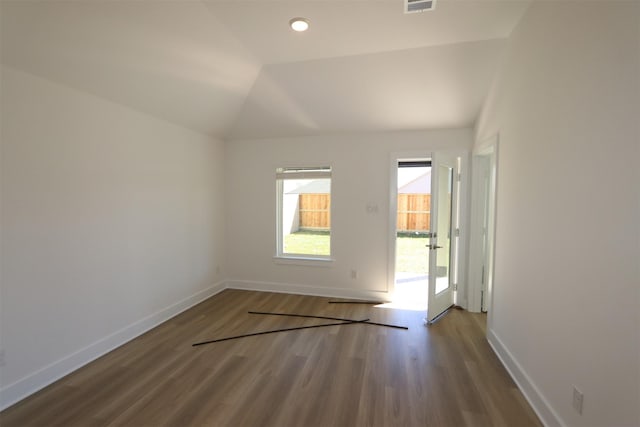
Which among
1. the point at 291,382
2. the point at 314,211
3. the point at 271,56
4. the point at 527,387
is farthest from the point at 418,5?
the point at 314,211

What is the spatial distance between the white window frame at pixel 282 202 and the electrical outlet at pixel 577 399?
2.96m

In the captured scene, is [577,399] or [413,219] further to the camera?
[413,219]

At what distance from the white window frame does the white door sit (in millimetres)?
1477

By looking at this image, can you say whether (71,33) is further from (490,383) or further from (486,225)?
(486,225)

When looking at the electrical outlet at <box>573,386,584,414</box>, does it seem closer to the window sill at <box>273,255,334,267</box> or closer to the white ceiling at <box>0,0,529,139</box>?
the white ceiling at <box>0,0,529,139</box>

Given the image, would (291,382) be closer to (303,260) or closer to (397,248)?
(303,260)

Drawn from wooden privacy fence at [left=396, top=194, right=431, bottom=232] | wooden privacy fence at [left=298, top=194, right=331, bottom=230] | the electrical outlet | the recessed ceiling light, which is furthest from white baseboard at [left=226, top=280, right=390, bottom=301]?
wooden privacy fence at [left=396, top=194, right=431, bottom=232]

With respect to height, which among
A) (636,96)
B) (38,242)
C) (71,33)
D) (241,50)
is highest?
(241,50)

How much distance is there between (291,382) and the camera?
2229mm

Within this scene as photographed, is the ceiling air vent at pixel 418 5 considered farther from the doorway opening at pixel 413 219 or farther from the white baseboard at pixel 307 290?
the doorway opening at pixel 413 219

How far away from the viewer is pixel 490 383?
7.25 feet

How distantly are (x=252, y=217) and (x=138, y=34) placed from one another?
2.78 m

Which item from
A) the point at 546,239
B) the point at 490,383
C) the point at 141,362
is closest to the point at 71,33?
the point at 141,362

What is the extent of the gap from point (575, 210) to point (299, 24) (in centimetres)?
233
